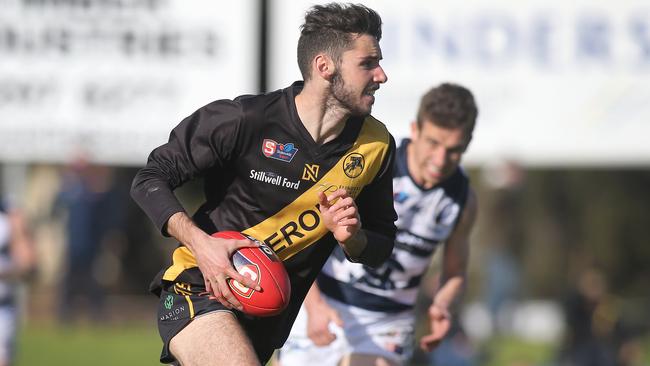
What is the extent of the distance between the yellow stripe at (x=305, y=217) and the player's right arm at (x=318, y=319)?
1341 mm

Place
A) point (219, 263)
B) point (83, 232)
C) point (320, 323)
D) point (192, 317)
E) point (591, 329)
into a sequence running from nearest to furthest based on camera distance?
point (219, 263) → point (192, 317) → point (320, 323) → point (591, 329) → point (83, 232)

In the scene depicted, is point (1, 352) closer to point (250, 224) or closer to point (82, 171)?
point (250, 224)

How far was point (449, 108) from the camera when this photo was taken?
672 centimetres

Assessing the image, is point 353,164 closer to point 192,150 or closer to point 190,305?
point 192,150

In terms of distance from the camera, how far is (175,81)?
49.1 feet

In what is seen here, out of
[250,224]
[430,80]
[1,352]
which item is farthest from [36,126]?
[250,224]

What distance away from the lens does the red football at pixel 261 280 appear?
5.05 m

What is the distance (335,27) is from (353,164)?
0.66m

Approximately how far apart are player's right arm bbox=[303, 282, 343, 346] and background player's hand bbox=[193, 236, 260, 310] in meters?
1.83

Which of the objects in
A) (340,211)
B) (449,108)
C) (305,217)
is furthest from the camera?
(449,108)

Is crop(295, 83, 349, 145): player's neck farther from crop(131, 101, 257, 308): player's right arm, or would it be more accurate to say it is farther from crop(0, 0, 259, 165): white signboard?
crop(0, 0, 259, 165): white signboard

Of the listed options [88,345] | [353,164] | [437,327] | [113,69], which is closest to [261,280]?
[353,164]

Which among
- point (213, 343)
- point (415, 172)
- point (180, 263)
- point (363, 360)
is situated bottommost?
point (363, 360)

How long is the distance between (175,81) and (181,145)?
32.2 feet
